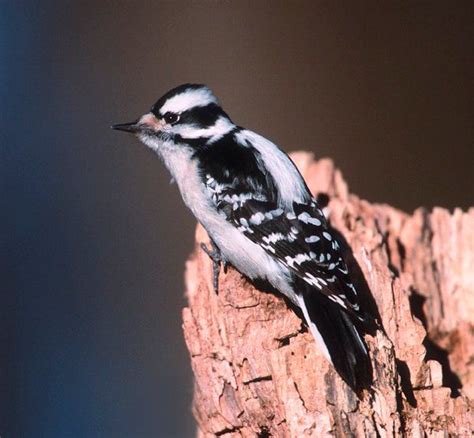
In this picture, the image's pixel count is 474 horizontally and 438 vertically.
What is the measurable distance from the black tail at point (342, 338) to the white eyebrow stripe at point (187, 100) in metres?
0.66

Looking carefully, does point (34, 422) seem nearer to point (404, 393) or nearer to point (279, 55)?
point (404, 393)

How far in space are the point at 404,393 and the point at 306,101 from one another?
1.19m

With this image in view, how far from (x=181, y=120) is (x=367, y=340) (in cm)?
85

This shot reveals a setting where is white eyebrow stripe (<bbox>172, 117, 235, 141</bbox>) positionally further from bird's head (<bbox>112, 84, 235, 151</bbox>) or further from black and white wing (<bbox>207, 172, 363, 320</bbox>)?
black and white wing (<bbox>207, 172, 363, 320</bbox>)

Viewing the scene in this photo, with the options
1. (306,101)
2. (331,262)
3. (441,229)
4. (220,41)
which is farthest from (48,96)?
(441,229)

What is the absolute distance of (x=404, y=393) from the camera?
1.74 m

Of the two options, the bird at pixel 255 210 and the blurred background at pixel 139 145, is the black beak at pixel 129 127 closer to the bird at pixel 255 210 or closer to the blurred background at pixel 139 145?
the bird at pixel 255 210

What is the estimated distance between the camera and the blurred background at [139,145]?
2.15 metres

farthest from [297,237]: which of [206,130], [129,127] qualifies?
[129,127]

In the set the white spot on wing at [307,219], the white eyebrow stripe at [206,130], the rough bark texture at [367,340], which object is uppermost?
the white eyebrow stripe at [206,130]

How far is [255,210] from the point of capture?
6.43 feet

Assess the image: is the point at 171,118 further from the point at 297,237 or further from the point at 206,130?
the point at 297,237

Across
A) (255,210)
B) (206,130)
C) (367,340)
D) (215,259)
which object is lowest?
(367,340)

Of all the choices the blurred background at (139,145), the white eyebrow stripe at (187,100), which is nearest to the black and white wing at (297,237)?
the white eyebrow stripe at (187,100)
